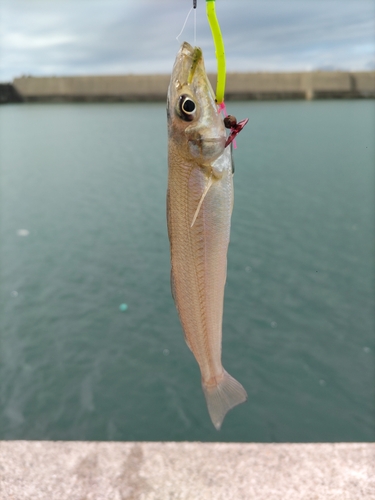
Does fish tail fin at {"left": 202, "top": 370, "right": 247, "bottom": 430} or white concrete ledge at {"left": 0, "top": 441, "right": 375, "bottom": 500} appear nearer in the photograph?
fish tail fin at {"left": 202, "top": 370, "right": 247, "bottom": 430}

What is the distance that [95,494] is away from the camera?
2807 mm

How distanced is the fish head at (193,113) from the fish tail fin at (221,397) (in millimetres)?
979

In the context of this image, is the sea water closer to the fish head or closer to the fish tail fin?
the fish tail fin

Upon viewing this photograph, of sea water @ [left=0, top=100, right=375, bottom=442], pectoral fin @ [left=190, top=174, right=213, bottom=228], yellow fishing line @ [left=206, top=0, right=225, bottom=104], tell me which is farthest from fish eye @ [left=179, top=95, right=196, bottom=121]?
sea water @ [left=0, top=100, right=375, bottom=442]

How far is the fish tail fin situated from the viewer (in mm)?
2037

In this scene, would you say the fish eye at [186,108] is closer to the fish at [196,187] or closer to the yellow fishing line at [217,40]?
the fish at [196,187]

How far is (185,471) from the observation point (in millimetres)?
2947

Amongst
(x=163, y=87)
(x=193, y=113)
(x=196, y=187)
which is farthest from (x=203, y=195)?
(x=163, y=87)

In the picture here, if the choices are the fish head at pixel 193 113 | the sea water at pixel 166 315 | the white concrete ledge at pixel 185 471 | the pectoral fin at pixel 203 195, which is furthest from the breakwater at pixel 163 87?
the pectoral fin at pixel 203 195

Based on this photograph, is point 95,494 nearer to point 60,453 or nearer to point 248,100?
point 60,453

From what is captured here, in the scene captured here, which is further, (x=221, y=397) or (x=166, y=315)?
(x=166, y=315)

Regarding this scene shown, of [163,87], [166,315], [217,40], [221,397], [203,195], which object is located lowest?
[166,315]

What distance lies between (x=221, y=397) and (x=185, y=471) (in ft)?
3.87

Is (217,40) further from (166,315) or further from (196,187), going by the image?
(166,315)
